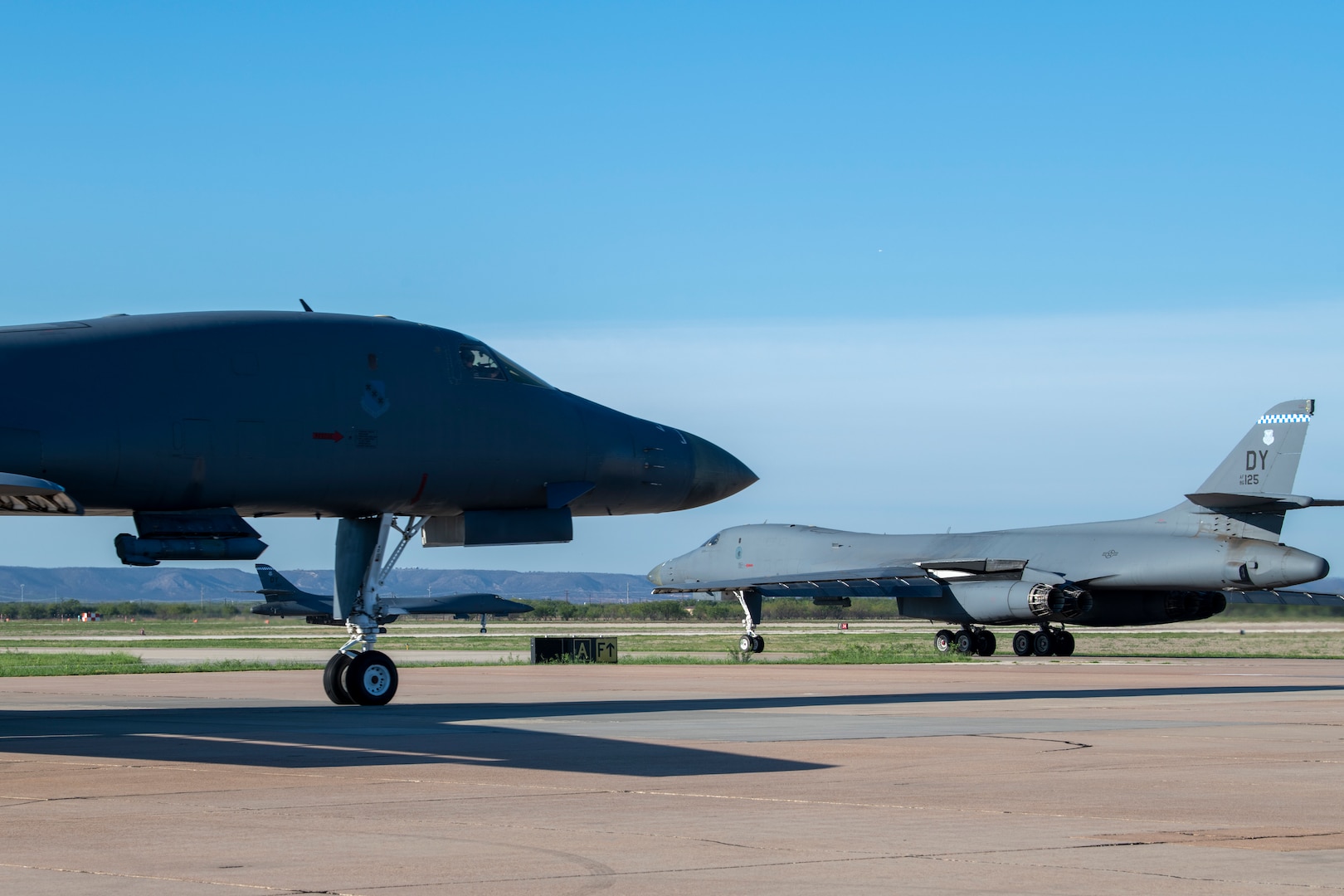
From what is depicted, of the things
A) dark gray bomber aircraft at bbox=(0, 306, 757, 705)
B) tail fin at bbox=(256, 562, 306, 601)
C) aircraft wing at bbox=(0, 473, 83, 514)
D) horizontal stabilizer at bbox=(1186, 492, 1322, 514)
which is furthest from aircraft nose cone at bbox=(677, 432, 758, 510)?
tail fin at bbox=(256, 562, 306, 601)

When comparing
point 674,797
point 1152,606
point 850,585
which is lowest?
point 674,797

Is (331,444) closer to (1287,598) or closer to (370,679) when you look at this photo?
(370,679)

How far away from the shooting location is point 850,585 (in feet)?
147

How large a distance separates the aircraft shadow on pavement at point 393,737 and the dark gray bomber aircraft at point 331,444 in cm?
158

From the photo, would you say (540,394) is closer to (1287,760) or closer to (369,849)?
(1287,760)

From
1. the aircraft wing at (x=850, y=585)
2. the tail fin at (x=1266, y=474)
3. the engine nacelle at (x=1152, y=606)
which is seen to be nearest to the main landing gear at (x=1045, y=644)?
the engine nacelle at (x=1152, y=606)

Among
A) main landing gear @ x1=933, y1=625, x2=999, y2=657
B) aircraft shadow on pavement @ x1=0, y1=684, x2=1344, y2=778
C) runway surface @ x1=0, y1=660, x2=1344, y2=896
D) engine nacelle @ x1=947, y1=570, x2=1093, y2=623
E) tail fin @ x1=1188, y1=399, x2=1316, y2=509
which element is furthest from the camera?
main landing gear @ x1=933, y1=625, x2=999, y2=657

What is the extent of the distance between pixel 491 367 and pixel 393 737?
5.70 meters

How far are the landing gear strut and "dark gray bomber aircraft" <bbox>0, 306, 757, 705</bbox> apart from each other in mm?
22278

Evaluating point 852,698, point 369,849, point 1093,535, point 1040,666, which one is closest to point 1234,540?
point 1093,535

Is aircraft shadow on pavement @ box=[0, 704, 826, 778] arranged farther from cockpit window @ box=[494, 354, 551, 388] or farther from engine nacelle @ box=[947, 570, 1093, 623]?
engine nacelle @ box=[947, 570, 1093, 623]

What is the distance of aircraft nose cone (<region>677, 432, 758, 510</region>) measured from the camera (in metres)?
20.2

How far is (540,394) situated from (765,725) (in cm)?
535

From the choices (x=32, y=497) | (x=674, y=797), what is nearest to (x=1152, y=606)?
(x=32, y=497)
